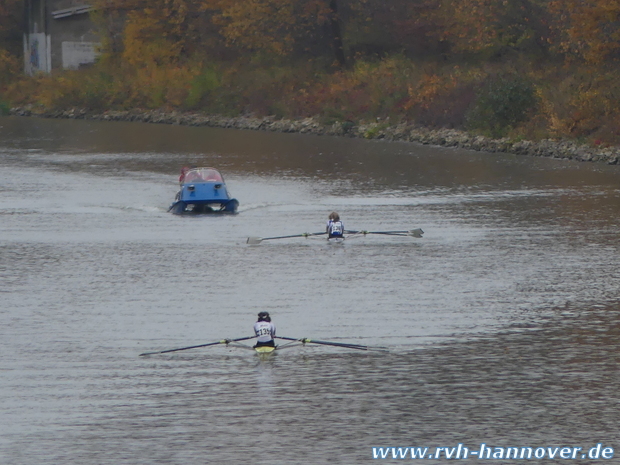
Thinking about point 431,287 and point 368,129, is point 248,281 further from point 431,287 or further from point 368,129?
point 368,129

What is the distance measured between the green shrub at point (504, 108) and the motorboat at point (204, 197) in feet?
87.6

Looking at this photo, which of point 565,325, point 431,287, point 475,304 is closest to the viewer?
point 565,325

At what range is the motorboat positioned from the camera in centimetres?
4141

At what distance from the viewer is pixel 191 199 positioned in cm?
4134

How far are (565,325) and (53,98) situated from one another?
262 ft

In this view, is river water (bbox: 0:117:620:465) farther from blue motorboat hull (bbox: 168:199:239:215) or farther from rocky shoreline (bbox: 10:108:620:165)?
rocky shoreline (bbox: 10:108:620:165)

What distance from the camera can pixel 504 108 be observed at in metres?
65.8

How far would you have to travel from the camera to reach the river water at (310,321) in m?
17.6

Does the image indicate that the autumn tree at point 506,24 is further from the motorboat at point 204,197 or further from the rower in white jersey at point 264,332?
the rower in white jersey at point 264,332

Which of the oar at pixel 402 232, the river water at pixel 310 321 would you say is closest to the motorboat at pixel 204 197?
the river water at pixel 310 321

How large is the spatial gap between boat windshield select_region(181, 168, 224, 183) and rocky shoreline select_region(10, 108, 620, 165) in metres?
22.2

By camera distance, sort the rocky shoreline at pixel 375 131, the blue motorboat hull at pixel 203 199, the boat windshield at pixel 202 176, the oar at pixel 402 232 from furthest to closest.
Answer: the rocky shoreline at pixel 375 131 → the boat windshield at pixel 202 176 → the blue motorboat hull at pixel 203 199 → the oar at pixel 402 232

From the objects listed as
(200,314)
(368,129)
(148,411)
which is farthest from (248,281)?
(368,129)

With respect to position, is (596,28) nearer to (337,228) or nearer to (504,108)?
(504,108)
